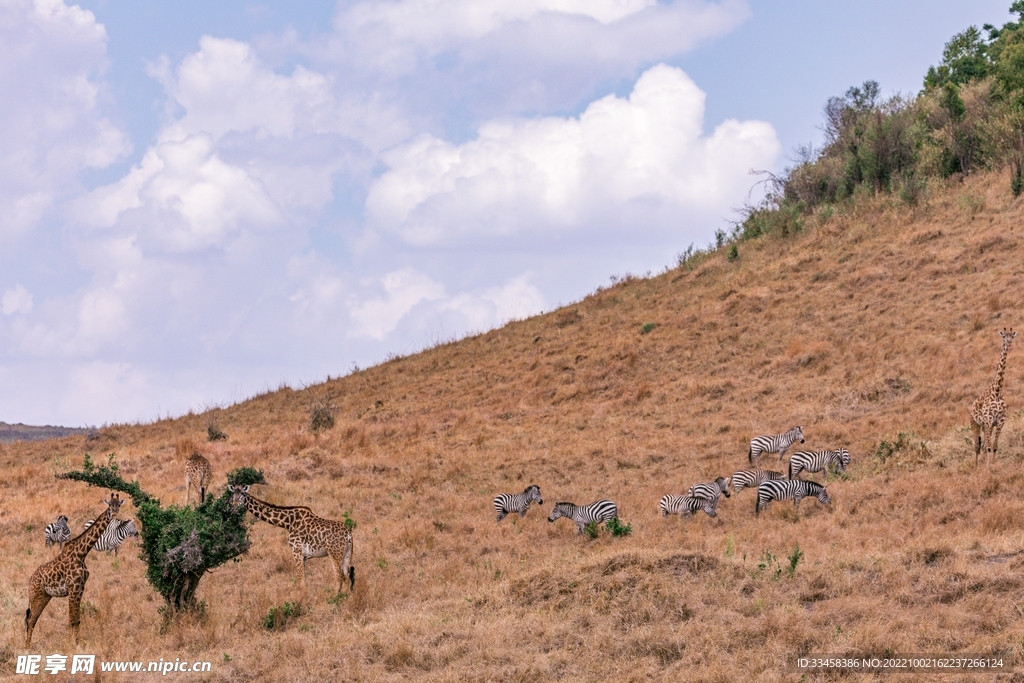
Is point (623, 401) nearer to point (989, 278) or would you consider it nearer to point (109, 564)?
point (989, 278)

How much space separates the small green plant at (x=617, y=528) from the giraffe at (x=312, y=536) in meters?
4.54

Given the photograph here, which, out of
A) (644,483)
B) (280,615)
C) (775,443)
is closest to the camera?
(280,615)

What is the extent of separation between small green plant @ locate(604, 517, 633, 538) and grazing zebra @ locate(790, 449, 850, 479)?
14.9 feet

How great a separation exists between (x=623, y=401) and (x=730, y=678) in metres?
19.1

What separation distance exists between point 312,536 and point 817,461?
33.9ft

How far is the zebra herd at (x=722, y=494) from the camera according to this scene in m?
16.4

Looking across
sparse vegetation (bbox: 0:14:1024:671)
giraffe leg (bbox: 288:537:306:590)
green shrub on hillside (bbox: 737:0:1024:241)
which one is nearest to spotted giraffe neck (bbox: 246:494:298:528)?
giraffe leg (bbox: 288:537:306:590)

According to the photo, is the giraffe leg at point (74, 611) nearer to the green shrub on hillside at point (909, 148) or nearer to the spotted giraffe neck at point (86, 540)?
the spotted giraffe neck at point (86, 540)

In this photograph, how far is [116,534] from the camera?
16.6 meters

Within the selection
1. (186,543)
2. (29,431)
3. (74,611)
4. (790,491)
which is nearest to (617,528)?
(790,491)

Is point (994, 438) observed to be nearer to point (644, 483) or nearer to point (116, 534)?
point (644, 483)

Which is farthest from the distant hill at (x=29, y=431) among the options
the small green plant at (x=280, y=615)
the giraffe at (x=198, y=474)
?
the small green plant at (x=280, y=615)

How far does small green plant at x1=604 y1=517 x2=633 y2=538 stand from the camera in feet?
51.3

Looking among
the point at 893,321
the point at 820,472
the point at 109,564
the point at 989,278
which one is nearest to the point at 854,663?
the point at 820,472
